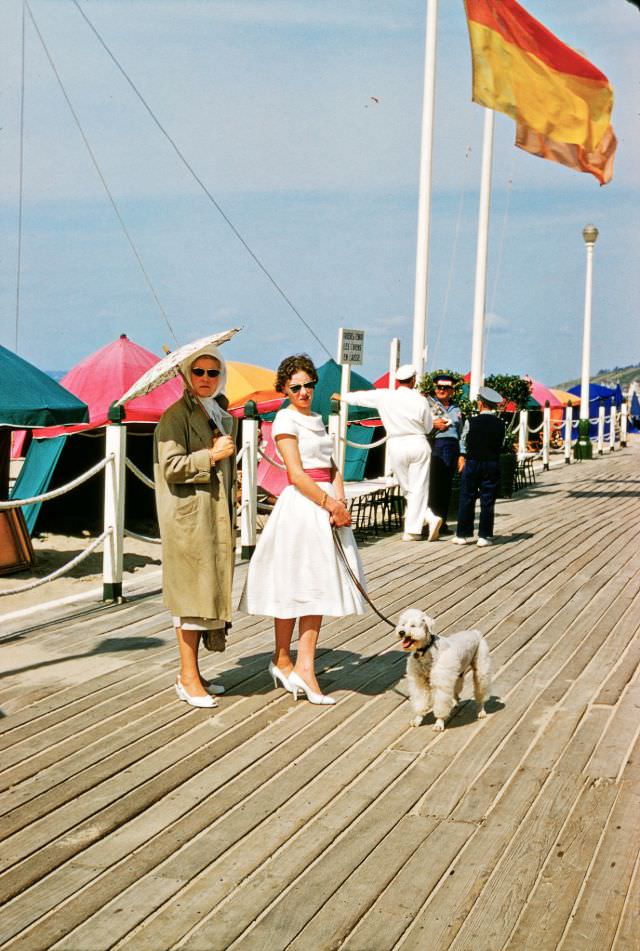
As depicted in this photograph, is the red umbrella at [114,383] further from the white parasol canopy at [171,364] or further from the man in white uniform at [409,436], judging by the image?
the white parasol canopy at [171,364]

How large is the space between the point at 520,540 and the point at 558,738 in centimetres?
791

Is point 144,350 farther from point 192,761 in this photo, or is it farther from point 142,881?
point 142,881

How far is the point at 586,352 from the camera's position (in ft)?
110

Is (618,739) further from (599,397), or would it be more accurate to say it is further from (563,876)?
(599,397)

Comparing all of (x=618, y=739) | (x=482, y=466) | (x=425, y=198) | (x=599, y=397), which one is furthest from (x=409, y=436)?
(x=599, y=397)

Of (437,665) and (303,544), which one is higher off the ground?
(303,544)

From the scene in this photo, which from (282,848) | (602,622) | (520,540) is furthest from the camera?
(520,540)

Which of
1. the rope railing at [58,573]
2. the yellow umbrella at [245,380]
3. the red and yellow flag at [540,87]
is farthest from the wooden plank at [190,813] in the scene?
the yellow umbrella at [245,380]

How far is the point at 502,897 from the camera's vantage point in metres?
3.74

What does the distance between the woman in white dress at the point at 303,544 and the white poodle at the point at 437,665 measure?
551 millimetres

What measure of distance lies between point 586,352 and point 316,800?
30.3 m

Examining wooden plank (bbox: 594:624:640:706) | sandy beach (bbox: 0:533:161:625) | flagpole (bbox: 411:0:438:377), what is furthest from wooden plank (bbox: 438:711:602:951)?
flagpole (bbox: 411:0:438:377)

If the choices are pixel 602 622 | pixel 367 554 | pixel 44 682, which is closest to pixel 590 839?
pixel 44 682

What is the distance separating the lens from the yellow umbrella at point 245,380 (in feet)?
81.1
